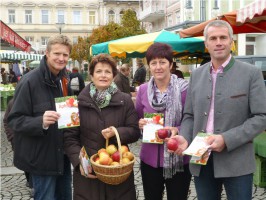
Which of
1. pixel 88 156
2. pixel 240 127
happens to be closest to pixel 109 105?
pixel 88 156

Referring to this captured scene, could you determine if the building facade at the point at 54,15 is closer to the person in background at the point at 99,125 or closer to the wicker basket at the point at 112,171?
the person in background at the point at 99,125

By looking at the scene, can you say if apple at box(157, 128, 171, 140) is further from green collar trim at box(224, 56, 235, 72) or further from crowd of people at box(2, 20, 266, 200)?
green collar trim at box(224, 56, 235, 72)

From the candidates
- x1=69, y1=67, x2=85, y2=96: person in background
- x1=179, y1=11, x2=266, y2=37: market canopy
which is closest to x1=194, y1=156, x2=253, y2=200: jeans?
x1=179, y1=11, x2=266, y2=37: market canopy

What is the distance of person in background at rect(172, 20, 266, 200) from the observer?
7.44 feet

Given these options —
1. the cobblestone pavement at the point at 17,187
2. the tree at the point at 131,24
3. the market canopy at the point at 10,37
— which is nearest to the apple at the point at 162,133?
the cobblestone pavement at the point at 17,187

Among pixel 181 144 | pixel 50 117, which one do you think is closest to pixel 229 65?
pixel 181 144

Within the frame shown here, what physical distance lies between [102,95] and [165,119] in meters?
0.54

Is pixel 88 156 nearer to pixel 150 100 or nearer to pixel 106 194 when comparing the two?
pixel 106 194

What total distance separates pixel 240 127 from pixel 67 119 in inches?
49.2

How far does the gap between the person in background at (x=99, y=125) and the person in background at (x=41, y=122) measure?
0.14m

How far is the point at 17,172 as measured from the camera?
5902mm

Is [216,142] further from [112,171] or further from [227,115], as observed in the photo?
[112,171]

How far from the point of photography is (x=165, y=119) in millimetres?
2836

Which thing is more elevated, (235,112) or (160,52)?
(160,52)
